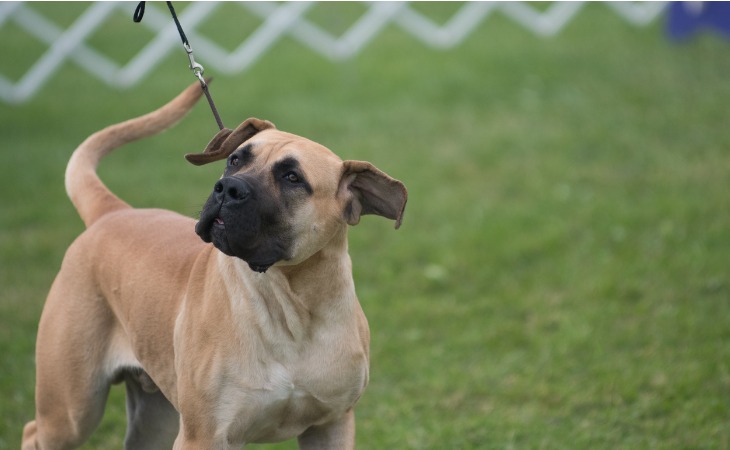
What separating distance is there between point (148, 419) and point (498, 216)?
4368 mm

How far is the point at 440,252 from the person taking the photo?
7652 mm

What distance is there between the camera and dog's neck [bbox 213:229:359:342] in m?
3.61

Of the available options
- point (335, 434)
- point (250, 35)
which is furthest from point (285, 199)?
point (250, 35)

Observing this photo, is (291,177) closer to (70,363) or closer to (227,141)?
(227,141)

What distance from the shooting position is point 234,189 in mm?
3354

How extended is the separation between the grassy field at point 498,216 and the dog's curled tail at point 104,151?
1.52 metres

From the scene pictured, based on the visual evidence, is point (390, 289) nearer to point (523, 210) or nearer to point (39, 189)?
point (523, 210)

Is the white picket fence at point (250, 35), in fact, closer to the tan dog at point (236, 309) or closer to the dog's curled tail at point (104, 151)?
the dog's curled tail at point (104, 151)

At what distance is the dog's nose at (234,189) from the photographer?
3.35 m

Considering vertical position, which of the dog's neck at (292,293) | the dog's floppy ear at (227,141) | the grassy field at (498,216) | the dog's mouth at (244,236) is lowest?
the grassy field at (498,216)

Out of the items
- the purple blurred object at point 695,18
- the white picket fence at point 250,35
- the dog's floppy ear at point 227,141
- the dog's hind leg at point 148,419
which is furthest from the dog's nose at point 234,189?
the purple blurred object at point 695,18

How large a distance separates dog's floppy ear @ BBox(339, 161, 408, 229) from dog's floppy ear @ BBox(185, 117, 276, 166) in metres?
0.47

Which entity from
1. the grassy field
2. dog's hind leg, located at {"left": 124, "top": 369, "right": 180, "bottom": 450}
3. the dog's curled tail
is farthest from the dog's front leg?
the dog's curled tail

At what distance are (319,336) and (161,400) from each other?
133 centimetres
